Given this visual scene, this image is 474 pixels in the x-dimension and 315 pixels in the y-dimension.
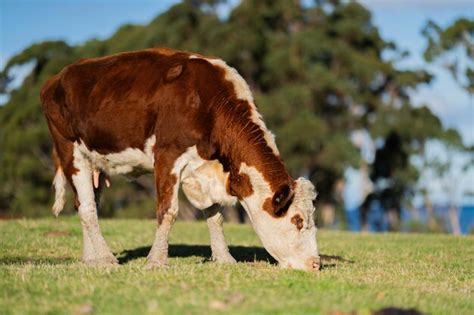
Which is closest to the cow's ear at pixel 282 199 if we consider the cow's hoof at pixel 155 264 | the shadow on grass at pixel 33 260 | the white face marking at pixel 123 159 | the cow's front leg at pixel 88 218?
the cow's hoof at pixel 155 264

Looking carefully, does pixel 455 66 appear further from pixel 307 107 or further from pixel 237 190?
pixel 237 190

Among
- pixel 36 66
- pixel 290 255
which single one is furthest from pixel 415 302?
pixel 36 66

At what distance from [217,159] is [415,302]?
12.4 ft

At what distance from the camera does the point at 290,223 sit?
33.6 ft

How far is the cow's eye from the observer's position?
33.5 ft

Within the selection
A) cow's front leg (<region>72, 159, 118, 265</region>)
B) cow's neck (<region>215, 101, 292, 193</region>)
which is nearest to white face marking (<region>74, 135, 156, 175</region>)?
cow's front leg (<region>72, 159, 118, 265</region>)

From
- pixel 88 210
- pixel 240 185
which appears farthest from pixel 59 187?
pixel 240 185

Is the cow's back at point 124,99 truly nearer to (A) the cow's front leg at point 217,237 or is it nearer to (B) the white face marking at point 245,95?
(B) the white face marking at point 245,95

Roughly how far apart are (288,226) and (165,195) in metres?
1.71

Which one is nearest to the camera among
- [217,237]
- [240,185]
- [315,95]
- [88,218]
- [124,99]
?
[240,185]

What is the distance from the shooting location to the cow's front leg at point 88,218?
1178 cm

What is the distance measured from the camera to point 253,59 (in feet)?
142

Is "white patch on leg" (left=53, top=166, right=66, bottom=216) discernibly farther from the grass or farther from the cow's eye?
the cow's eye

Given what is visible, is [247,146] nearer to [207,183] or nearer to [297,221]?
[207,183]
